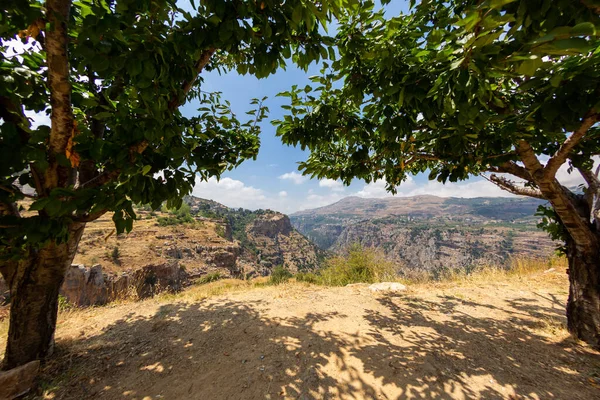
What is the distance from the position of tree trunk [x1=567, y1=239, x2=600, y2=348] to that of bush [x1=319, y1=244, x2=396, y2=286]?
7.32 metres

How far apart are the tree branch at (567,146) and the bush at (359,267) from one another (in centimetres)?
874

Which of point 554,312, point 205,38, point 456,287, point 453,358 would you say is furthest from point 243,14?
point 456,287

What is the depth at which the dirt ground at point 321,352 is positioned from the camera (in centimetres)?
300

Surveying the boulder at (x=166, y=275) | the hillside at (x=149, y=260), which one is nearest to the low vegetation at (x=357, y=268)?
the hillside at (x=149, y=260)

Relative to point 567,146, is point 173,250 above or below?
below

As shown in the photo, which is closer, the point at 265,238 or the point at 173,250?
the point at 173,250

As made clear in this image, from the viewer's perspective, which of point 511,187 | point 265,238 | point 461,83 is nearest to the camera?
point 461,83

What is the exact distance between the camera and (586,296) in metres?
3.96

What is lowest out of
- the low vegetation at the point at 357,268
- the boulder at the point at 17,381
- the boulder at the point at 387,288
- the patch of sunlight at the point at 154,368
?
the low vegetation at the point at 357,268

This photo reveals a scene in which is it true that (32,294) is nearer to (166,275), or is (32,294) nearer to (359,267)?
(359,267)

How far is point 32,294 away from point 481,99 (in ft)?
19.0

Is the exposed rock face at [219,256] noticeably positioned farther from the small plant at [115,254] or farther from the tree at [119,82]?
the tree at [119,82]

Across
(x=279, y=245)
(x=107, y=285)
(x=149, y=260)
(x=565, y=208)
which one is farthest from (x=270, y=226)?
(x=565, y=208)

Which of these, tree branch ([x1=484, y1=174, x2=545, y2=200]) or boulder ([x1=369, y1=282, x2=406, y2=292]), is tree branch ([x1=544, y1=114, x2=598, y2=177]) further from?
boulder ([x1=369, y1=282, x2=406, y2=292])
